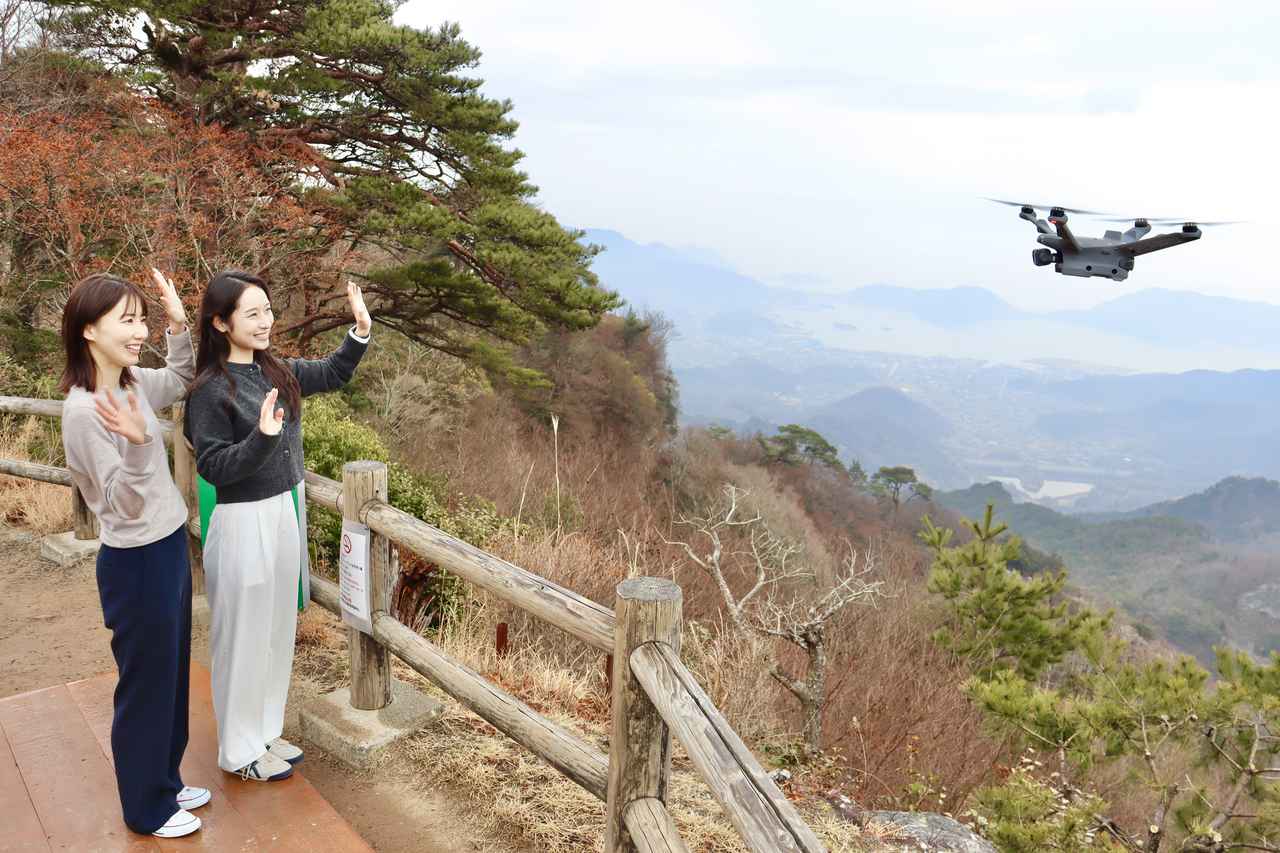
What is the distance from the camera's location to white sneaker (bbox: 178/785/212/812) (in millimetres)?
2668

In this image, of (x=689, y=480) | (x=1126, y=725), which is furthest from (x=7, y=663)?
(x=689, y=480)

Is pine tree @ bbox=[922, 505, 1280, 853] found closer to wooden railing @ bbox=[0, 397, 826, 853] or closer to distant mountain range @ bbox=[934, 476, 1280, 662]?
wooden railing @ bbox=[0, 397, 826, 853]

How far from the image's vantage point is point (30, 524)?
6.04 meters

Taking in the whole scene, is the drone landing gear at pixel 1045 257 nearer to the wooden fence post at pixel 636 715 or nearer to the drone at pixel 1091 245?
the drone at pixel 1091 245

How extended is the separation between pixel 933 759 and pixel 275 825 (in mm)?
5021

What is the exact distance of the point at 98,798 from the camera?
2.70 m

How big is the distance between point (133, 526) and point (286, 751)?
1201 mm

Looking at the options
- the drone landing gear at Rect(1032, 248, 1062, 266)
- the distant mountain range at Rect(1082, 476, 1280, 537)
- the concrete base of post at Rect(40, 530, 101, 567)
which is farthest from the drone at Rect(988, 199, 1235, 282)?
the distant mountain range at Rect(1082, 476, 1280, 537)

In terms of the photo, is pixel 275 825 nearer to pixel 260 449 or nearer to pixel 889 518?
pixel 260 449

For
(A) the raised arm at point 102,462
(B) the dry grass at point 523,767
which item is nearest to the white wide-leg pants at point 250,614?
(A) the raised arm at point 102,462

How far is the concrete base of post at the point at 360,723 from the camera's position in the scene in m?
3.26

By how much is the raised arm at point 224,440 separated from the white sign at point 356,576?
2.28 feet

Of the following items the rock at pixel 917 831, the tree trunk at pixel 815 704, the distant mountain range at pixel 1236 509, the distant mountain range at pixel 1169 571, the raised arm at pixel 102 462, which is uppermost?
the raised arm at pixel 102 462

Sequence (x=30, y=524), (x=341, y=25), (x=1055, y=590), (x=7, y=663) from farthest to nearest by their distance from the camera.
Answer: (x=341, y=25), (x=1055, y=590), (x=30, y=524), (x=7, y=663)
